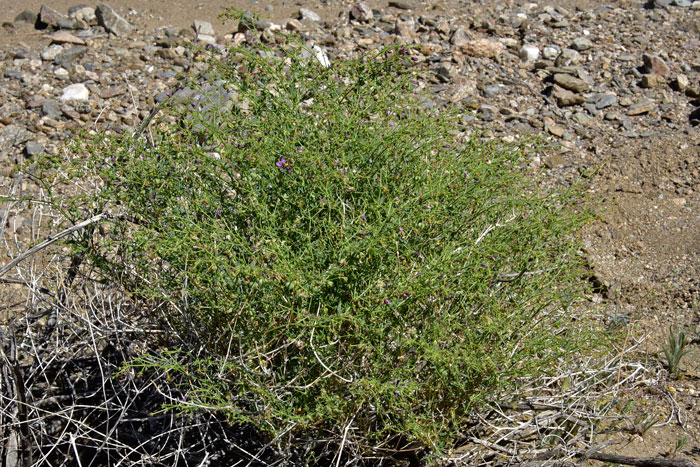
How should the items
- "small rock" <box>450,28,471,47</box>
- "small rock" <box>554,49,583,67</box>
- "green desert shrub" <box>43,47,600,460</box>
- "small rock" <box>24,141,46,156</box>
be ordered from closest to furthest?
"green desert shrub" <box>43,47,600,460</box>, "small rock" <box>24,141,46,156</box>, "small rock" <box>554,49,583,67</box>, "small rock" <box>450,28,471,47</box>

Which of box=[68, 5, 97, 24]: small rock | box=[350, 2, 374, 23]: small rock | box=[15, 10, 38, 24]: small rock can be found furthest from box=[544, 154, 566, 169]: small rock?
box=[15, 10, 38, 24]: small rock

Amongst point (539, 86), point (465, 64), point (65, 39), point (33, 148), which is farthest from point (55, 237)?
point (539, 86)

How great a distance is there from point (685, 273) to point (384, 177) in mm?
1970

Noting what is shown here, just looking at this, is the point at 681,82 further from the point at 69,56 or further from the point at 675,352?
the point at 69,56

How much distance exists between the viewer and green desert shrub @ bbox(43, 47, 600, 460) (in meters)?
2.07

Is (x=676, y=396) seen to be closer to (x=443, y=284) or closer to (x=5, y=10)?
(x=443, y=284)

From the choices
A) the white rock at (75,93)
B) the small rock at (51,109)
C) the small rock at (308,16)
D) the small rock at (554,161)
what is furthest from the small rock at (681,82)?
the small rock at (51,109)

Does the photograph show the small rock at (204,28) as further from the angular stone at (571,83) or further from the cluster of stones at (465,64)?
the angular stone at (571,83)

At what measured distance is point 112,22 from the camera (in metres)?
5.08

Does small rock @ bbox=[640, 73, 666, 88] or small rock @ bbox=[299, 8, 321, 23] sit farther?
small rock @ bbox=[299, 8, 321, 23]

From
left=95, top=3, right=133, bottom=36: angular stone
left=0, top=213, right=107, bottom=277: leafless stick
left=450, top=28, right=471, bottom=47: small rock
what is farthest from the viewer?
left=95, top=3, right=133, bottom=36: angular stone

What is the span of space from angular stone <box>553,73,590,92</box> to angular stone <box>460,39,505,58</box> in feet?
1.57

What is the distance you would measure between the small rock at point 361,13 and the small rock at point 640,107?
193cm

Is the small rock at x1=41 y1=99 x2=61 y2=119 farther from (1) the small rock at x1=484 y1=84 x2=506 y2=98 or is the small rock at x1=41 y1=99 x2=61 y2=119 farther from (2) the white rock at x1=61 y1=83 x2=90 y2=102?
(1) the small rock at x1=484 y1=84 x2=506 y2=98
